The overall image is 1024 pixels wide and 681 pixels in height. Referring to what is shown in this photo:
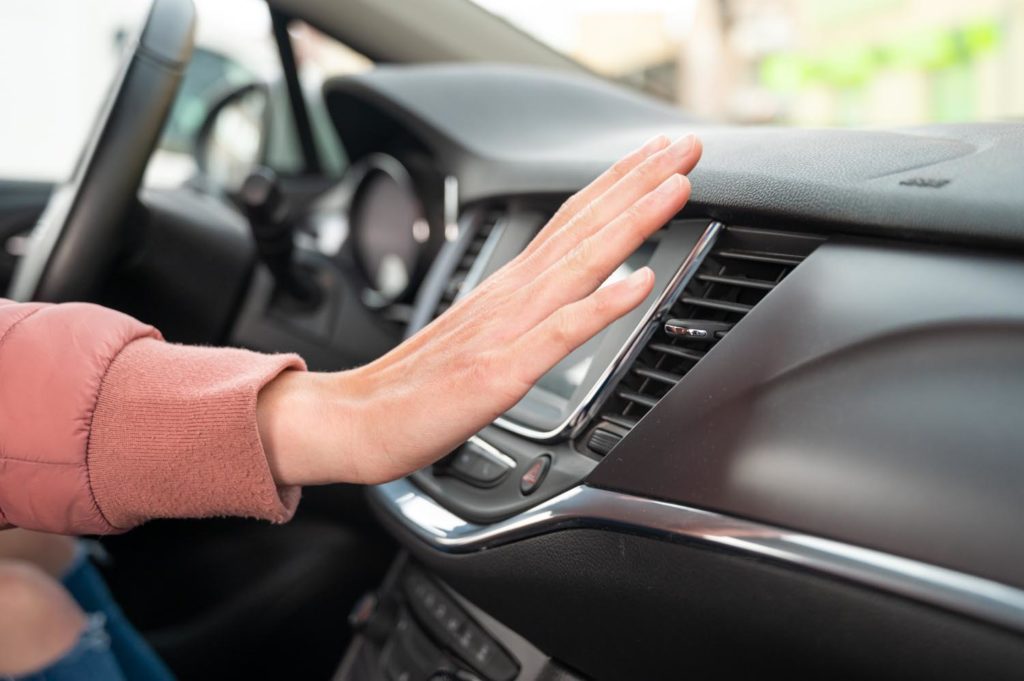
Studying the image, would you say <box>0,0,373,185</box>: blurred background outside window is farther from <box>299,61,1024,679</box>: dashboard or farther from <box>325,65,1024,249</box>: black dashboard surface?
<box>299,61,1024,679</box>: dashboard

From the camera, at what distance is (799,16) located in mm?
6273

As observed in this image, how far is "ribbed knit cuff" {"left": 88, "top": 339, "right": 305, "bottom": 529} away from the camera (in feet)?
2.39

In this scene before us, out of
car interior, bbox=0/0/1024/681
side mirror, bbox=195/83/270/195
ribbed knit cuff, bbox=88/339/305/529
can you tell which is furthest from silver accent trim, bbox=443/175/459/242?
side mirror, bbox=195/83/270/195

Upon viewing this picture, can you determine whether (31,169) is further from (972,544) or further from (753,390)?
(972,544)

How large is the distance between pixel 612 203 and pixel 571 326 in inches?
4.3

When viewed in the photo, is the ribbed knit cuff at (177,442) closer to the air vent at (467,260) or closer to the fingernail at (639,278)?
the fingernail at (639,278)

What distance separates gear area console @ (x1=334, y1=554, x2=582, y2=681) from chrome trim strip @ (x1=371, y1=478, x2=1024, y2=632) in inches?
4.6

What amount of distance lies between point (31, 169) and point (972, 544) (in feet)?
5.83

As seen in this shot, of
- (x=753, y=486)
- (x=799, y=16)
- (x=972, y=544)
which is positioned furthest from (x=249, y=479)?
(x=799, y=16)

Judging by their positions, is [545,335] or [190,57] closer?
[545,335]

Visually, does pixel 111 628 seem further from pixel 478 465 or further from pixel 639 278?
pixel 639 278

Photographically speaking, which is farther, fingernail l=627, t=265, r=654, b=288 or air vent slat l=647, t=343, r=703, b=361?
air vent slat l=647, t=343, r=703, b=361

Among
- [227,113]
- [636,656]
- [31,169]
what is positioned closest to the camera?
[636,656]

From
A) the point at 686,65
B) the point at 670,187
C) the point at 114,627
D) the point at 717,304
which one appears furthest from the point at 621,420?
the point at 686,65
